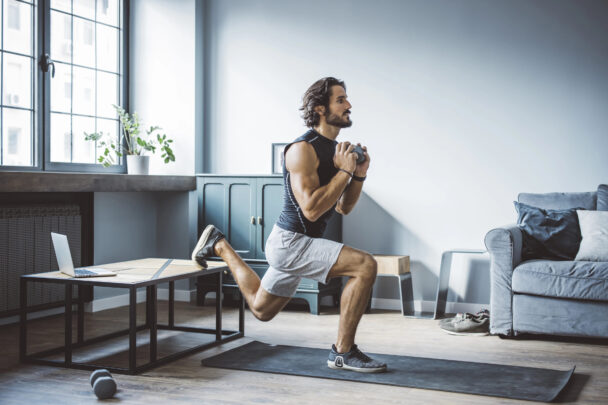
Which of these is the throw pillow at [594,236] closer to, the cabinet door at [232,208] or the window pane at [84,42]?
the cabinet door at [232,208]

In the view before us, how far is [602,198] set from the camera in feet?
14.6

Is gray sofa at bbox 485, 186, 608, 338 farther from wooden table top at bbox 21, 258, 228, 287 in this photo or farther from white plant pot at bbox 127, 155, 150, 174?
white plant pot at bbox 127, 155, 150, 174

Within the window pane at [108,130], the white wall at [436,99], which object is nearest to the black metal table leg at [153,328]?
the white wall at [436,99]

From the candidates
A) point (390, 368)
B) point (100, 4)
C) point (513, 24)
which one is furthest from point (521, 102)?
point (100, 4)

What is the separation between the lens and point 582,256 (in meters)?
4.19

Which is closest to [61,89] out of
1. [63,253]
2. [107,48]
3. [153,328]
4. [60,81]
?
[60,81]

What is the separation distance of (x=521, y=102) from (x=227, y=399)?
3.30 m

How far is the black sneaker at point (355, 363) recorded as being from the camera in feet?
A: 10.5

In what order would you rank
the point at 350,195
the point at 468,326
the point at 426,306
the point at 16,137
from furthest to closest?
the point at 426,306 < the point at 16,137 < the point at 468,326 < the point at 350,195

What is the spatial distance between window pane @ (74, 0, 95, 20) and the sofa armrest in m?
3.61

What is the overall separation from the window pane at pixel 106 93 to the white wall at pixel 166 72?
19cm

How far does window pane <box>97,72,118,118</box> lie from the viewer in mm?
5488

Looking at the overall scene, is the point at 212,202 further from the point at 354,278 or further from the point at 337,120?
the point at 354,278

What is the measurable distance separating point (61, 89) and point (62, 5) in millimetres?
647
